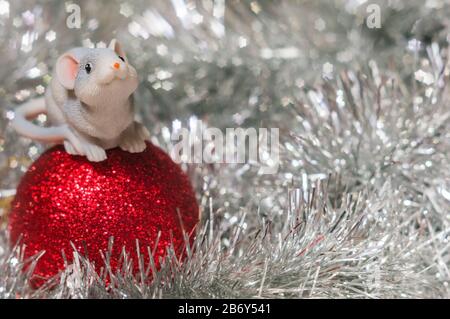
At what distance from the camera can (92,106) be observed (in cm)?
53

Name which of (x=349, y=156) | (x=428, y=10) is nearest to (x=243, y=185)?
(x=349, y=156)

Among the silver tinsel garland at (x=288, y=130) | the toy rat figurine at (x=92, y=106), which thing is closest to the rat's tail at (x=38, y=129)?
the toy rat figurine at (x=92, y=106)

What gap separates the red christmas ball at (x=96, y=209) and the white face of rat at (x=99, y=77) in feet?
0.20

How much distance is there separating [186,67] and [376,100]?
0.29m

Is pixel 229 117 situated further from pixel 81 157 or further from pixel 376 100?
pixel 81 157

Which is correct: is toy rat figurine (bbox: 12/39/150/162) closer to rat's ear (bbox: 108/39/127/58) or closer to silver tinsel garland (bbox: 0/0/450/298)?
rat's ear (bbox: 108/39/127/58)

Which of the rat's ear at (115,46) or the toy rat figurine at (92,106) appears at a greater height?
the rat's ear at (115,46)

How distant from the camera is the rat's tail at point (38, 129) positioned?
1.80ft

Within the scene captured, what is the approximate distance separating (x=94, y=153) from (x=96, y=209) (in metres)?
0.05

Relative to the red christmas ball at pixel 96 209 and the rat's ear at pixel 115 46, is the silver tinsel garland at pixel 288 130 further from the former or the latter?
the rat's ear at pixel 115 46

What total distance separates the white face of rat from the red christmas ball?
0.20 ft

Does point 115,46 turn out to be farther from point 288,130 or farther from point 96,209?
point 288,130

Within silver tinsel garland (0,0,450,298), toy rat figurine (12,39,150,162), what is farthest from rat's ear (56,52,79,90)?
silver tinsel garland (0,0,450,298)

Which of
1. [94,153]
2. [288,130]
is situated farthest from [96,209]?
[288,130]
